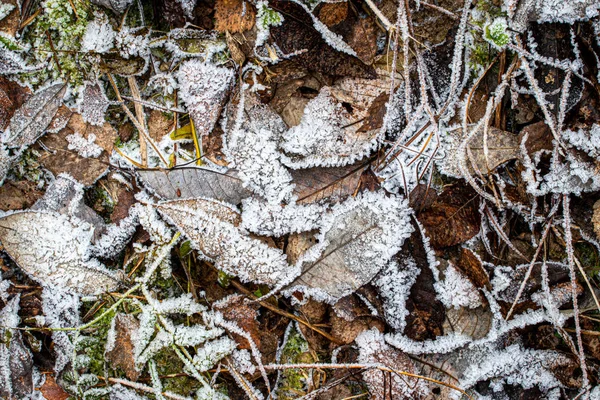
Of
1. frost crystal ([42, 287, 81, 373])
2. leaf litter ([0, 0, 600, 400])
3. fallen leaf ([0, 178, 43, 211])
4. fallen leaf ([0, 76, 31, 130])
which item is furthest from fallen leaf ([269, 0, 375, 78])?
frost crystal ([42, 287, 81, 373])

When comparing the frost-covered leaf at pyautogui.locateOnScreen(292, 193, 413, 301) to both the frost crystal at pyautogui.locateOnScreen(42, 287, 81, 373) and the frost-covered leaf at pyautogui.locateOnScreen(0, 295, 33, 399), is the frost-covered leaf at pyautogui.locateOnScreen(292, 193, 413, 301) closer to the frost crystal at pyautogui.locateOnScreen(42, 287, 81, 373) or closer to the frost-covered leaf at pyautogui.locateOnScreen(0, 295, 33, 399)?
the frost crystal at pyautogui.locateOnScreen(42, 287, 81, 373)

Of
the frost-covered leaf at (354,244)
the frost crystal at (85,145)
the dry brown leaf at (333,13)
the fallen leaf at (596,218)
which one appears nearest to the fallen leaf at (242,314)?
the frost-covered leaf at (354,244)

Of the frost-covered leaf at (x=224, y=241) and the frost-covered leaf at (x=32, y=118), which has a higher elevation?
the frost-covered leaf at (x=32, y=118)

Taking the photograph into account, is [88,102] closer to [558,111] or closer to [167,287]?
[167,287]

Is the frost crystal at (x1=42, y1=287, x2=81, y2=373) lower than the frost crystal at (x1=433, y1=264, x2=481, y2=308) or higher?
lower

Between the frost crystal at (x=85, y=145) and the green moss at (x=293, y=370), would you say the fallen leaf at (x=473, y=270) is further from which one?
the frost crystal at (x=85, y=145)

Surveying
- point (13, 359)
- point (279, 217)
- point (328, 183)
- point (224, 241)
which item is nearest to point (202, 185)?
point (224, 241)
